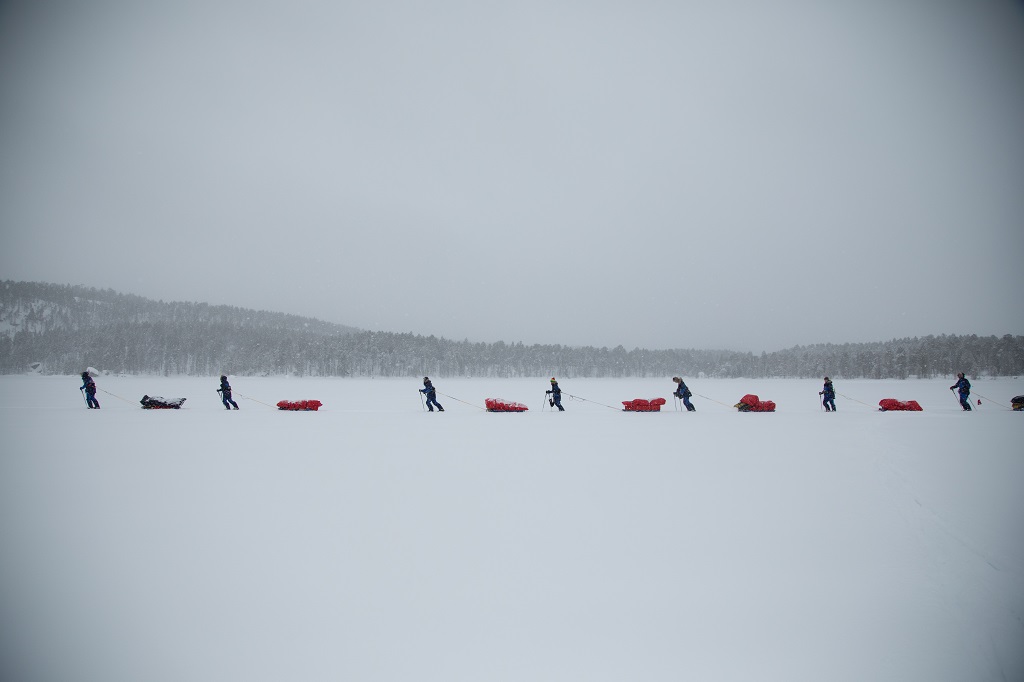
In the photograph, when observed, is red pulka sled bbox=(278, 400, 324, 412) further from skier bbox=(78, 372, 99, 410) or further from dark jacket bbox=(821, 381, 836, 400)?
dark jacket bbox=(821, 381, 836, 400)

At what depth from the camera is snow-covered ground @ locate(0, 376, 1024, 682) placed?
11.1ft

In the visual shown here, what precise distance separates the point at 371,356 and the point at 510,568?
313 ft

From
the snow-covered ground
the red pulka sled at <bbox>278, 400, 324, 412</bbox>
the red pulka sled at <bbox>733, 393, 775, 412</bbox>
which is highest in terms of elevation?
the red pulka sled at <bbox>733, 393, 775, 412</bbox>

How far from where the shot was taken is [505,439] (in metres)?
11.7

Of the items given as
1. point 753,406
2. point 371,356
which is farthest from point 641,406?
point 371,356

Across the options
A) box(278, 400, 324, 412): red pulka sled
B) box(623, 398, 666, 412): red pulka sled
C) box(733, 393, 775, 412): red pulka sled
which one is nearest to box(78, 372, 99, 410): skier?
box(278, 400, 324, 412): red pulka sled

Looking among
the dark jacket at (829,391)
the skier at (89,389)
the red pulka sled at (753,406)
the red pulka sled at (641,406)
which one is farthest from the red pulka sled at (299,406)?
the dark jacket at (829,391)

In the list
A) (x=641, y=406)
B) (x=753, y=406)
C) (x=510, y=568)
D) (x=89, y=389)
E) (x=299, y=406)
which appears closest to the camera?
(x=510, y=568)

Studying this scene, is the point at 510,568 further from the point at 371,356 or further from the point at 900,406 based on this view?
the point at 371,356

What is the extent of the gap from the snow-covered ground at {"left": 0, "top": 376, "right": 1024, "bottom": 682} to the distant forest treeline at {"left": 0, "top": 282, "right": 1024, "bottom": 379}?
8521 centimetres

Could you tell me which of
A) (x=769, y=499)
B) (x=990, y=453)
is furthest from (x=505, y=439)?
(x=990, y=453)

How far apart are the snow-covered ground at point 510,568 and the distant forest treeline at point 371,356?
280 ft

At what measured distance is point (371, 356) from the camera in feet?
312

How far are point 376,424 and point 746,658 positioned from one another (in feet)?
42.0
